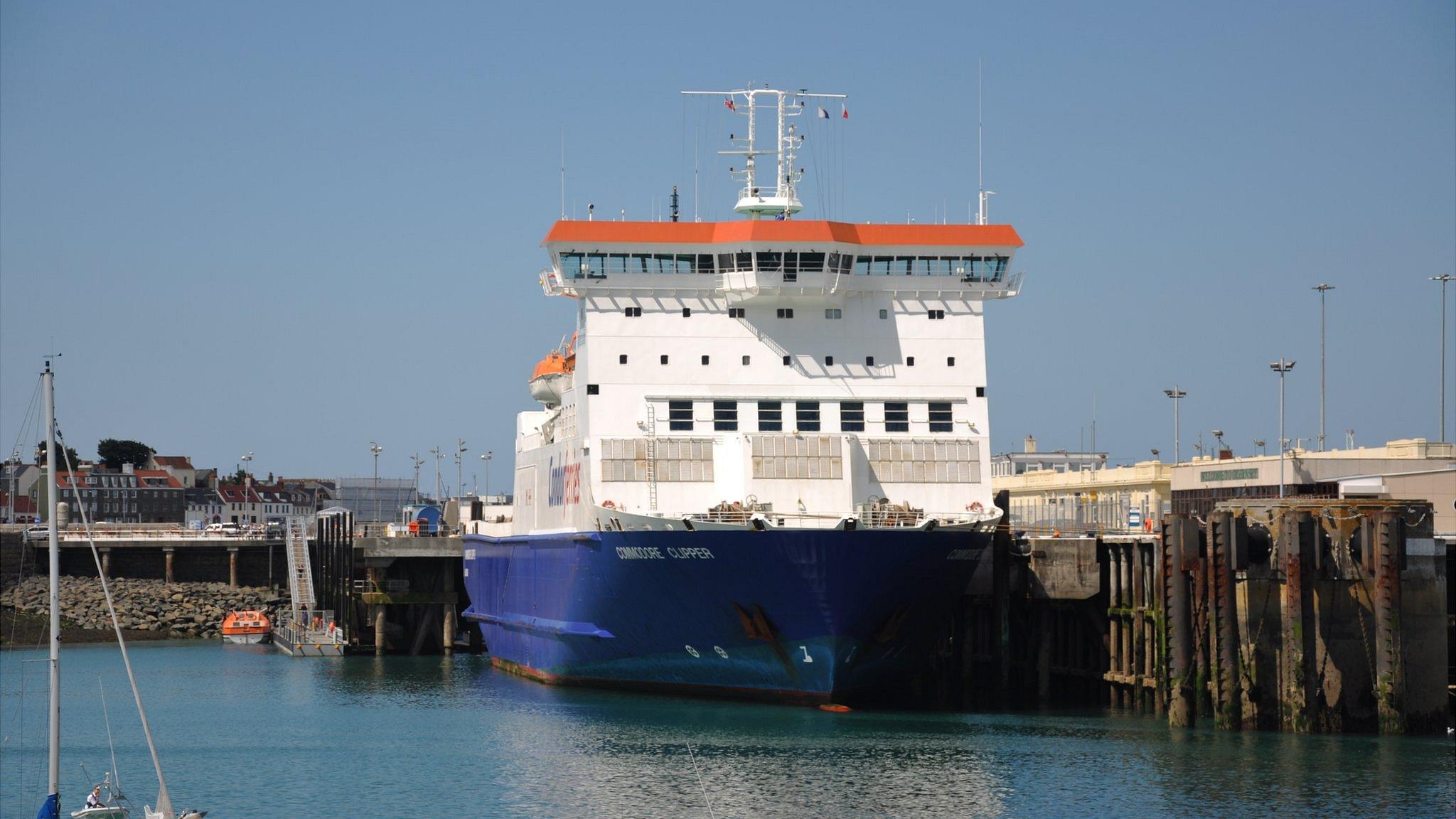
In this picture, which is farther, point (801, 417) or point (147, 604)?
point (147, 604)

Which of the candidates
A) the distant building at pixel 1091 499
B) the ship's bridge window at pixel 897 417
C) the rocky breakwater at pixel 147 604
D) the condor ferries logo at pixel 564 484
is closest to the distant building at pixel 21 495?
Answer: the rocky breakwater at pixel 147 604

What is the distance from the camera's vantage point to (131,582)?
64.8 m

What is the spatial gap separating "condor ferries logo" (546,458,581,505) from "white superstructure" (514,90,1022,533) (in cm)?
16

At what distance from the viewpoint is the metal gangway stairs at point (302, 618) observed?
54.5m

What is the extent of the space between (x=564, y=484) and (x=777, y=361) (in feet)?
20.0

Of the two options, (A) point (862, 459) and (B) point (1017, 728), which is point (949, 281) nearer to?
(A) point (862, 459)

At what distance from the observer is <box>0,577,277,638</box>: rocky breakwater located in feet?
201

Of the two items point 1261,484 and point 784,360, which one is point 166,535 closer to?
point 784,360

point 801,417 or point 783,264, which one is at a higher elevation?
point 783,264

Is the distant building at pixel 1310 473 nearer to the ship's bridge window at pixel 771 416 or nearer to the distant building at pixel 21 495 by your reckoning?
the ship's bridge window at pixel 771 416

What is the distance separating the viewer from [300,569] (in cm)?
6456

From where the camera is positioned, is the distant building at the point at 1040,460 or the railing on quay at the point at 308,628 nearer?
the railing on quay at the point at 308,628

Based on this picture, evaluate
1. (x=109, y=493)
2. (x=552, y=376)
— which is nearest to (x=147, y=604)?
(x=552, y=376)

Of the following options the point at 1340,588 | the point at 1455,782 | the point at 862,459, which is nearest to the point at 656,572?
the point at 862,459
